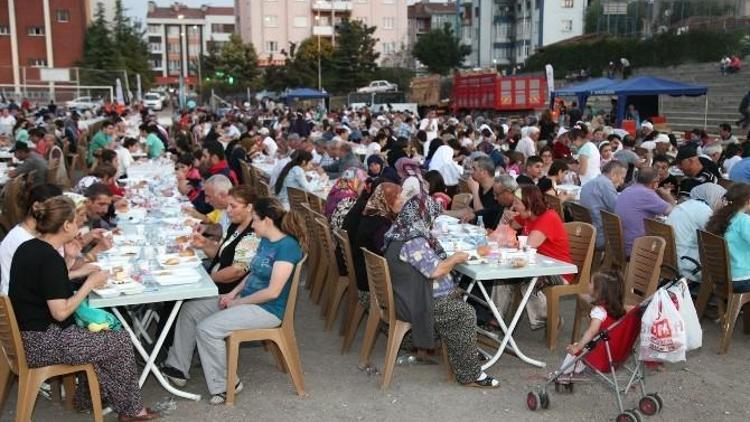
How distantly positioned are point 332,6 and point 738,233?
244ft

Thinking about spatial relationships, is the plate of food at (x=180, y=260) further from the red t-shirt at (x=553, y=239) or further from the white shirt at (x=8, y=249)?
the red t-shirt at (x=553, y=239)

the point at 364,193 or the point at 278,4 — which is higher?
the point at 278,4

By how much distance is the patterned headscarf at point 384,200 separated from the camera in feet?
17.7

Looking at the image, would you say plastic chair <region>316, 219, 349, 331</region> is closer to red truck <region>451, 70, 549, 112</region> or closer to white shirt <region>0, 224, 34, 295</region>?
white shirt <region>0, 224, 34, 295</region>

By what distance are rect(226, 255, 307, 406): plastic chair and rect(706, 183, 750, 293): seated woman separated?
3.41 m

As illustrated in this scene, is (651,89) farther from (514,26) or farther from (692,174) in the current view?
(514,26)

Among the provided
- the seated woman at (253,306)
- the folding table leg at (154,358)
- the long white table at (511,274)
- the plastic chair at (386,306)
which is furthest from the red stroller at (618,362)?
the folding table leg at (154,358)

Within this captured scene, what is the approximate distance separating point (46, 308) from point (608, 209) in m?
5.71

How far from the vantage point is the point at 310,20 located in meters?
77.6

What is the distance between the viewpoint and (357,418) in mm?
4793

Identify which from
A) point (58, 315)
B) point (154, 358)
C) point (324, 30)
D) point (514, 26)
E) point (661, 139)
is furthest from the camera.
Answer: point (324, 30)

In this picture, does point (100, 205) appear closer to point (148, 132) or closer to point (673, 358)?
point (673, 358)

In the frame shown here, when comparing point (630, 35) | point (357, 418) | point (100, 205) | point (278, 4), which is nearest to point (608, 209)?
point (357, 418)

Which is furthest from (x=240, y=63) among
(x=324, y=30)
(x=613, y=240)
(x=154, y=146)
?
(x=613, y=240)
